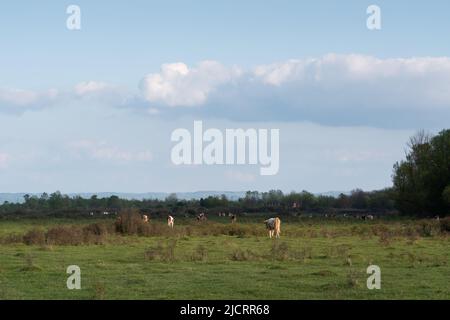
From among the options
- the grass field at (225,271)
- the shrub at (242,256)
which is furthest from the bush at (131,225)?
the shrub at (242,256)

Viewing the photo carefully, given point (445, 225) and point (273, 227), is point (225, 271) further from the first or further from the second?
point (445, 225)

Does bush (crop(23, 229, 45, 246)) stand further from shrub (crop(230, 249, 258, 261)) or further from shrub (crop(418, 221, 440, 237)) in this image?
shrub (crop(418, 221, 440, 237))

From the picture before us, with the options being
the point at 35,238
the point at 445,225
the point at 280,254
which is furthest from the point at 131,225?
the point at 445,225

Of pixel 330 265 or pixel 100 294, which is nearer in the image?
pixel 100 294

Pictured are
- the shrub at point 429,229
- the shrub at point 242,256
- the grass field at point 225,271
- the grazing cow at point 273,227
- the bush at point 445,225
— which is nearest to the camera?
the grass field at point 225,271

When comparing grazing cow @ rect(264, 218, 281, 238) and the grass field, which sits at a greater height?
grazing cow @ rect(264, 218, 281, 238)

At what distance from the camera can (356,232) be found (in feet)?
132

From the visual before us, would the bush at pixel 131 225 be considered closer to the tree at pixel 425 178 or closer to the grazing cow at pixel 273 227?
the grazing cow at pixel 273 227

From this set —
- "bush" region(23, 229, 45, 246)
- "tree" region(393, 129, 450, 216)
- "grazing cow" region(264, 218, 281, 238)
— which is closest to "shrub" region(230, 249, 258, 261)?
"bush" region(23, 229, 45, 246)

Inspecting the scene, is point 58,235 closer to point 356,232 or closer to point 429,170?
point 356,232

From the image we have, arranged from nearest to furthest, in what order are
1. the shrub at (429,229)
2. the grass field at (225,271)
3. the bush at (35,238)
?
the grass field at (225,271)
the bush at (35,238)
the shrub at (429,229)
